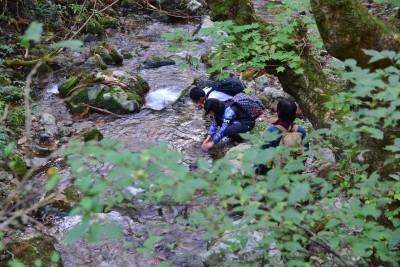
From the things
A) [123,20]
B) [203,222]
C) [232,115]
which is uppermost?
[203,222]

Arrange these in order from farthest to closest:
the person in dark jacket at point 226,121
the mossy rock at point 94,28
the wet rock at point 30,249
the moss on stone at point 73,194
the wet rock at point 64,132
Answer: the mossy rock at point 94,28, the wet rock at point 64,132, the person in dark jacket at point 226,121, the moss on stone at point 73,194, the wet rock at point 30,249

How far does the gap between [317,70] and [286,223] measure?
3.23 m

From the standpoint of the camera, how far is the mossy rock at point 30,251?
4.05m

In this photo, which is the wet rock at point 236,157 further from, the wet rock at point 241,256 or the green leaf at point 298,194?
the wet rock at point 241,256

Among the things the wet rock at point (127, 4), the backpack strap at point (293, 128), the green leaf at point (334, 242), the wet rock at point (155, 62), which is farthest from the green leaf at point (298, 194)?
the wet rock at point (127, 4)

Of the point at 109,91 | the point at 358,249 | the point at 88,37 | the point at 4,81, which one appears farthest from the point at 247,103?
the point at 88,37

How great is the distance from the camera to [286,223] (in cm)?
225

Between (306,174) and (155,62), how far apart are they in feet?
27.4

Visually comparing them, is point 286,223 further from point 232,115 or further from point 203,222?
point 232,115

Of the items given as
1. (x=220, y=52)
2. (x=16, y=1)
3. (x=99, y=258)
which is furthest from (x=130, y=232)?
(x=16, y=1)

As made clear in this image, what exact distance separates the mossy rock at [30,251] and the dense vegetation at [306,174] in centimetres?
32

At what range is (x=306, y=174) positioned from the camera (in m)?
2.47

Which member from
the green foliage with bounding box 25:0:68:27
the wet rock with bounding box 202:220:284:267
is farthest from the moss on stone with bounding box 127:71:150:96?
the wet rock with bounding box 202:220:284:267

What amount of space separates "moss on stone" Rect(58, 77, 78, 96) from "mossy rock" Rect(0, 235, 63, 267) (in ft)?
15.9
